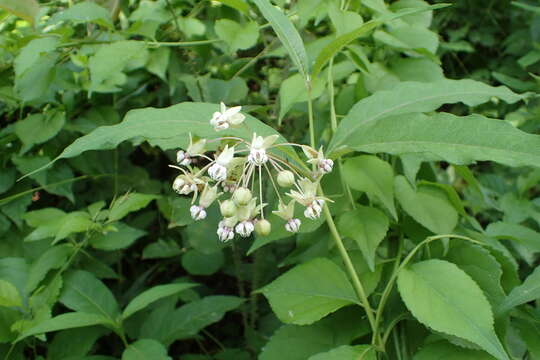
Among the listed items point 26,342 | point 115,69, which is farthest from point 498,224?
point 26,342

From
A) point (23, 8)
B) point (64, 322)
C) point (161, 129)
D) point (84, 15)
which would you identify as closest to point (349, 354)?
point (161, 129)

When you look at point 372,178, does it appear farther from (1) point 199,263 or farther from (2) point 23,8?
(2) point 23,8

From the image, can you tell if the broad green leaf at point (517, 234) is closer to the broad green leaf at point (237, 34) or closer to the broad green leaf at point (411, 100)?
the broad green leaf at point (411, 100)

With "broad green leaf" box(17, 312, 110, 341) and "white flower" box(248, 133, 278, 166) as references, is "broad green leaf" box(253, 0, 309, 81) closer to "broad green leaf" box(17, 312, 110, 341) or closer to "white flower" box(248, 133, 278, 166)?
"white flower" box(248, 133, 278, 166)

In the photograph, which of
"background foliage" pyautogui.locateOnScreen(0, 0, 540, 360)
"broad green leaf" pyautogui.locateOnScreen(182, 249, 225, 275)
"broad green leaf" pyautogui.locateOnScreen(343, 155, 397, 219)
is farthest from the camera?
"broad green leaf" pyautogui.locateOnScreen(182, 249, 225, 275)

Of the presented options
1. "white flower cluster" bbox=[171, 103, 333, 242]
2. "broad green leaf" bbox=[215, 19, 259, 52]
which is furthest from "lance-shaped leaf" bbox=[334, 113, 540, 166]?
"broad green leaf" bbox=[215, 19, 259, 52]

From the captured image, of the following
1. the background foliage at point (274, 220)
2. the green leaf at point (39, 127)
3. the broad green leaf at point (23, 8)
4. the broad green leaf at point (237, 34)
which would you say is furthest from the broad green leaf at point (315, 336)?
the broad green leaf at point (23, 8)
